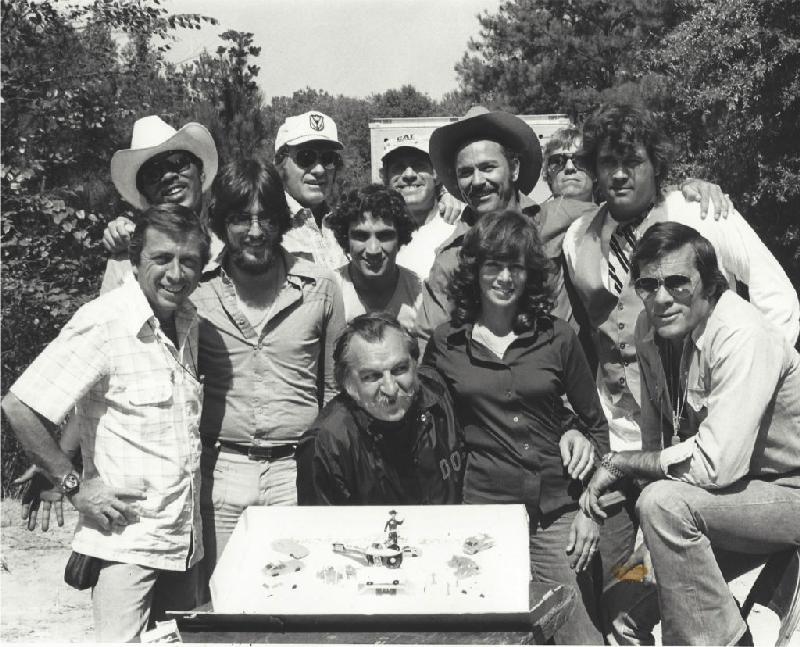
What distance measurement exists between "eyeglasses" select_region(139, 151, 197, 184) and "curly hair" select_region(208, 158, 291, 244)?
613 millimetres

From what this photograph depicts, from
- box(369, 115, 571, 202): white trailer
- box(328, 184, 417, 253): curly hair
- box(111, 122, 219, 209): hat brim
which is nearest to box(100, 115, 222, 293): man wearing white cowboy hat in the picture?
box(111, 122, 219, 209): hat brim

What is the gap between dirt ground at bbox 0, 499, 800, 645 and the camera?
612cm

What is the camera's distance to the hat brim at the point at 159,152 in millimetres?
4812

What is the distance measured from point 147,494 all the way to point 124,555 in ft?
0.74

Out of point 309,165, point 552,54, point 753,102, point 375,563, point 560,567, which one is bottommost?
point 560,567

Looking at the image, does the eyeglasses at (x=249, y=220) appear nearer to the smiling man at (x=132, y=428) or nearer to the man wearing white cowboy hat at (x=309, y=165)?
Answer: the smiling man at (x=132, y=428)

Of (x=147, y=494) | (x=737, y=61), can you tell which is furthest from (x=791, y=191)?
(x=147, y=494)

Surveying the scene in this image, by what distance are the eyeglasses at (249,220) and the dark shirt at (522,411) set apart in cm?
97

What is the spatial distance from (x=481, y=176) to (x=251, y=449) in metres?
1.64

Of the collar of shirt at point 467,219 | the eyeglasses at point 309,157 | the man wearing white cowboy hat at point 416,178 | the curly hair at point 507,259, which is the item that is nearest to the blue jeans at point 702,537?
the curly hair at point 507,259

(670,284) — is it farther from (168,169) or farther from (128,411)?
(168,169)

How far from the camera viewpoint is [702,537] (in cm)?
349

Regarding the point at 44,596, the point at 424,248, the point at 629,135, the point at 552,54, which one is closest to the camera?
the point at 629,135

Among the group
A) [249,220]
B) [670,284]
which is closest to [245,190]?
[249,220]
